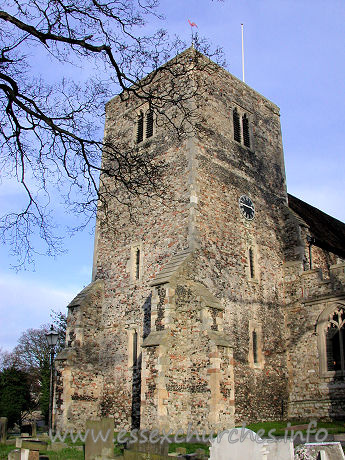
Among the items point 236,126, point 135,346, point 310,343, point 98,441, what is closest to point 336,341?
point 310,343

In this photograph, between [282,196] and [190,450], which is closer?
[190,450]

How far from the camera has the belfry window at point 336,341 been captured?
1734 centimetres

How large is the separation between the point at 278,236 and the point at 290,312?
10.8ft

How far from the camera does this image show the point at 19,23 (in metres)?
7.98

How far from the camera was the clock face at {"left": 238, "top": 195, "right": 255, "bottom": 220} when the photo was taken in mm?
19098

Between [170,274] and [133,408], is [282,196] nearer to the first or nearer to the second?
[170,274]

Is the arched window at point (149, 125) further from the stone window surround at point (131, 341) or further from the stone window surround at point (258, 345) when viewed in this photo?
the stone window surround at point (258, 345)

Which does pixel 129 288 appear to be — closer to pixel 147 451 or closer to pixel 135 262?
pixel 135 262

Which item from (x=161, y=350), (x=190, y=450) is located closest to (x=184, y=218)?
(x=161, y=350)

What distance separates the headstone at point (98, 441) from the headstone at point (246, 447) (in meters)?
2.77

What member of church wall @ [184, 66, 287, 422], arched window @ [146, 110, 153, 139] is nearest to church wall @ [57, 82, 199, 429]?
arched window @ [146, 110, 153, 139]

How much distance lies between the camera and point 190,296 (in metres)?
14.8

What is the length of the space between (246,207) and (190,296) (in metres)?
5.92

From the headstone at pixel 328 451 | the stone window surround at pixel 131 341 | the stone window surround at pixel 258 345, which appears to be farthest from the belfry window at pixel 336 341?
the headstone at pixel 328 451
